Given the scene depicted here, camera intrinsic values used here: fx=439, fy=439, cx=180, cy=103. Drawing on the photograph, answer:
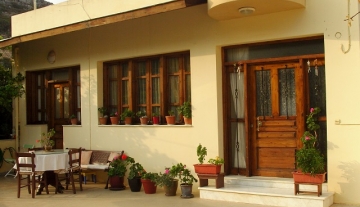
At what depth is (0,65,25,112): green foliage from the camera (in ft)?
37.7

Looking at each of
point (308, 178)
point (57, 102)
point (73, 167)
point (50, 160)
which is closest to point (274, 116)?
point (308, 178)

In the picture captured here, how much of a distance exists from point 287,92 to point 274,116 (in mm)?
511

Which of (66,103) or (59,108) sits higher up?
(66,103)

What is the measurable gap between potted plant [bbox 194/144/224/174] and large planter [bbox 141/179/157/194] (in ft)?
3.51

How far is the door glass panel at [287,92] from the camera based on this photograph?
318 inches

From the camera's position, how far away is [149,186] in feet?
28.6

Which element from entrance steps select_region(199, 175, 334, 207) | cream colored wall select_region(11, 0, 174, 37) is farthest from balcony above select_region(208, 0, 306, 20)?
entrance steps select_region(199, 175, 334, 207)

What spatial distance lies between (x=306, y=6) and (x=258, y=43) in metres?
1.13

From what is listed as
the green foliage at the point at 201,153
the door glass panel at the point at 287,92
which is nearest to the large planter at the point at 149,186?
the green foliage at the point at 201,153

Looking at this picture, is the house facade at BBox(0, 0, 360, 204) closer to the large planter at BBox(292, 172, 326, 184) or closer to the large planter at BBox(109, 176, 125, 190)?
the large planter at BBox(292, 172, 326, 184)

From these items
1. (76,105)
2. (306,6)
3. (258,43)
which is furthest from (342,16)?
(76,105)

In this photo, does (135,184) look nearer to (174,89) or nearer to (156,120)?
(156,120)

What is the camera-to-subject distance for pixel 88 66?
1077 centimetres

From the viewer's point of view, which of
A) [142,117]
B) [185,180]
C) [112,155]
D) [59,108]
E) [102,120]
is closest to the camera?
[185,180]
